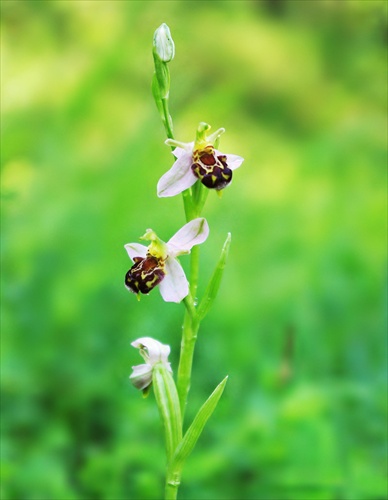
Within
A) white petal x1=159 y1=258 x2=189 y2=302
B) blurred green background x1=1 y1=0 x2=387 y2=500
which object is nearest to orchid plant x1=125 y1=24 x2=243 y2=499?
white petal x1=159 y1=258 x2=189 y2=302

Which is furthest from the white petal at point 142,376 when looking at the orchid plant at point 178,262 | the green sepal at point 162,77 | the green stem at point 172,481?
the green sepal at point 162,77

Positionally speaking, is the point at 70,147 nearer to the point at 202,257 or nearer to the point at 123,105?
the point at 202,257

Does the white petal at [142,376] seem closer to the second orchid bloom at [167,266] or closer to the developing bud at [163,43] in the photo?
the second orchid bloom at [167,266]

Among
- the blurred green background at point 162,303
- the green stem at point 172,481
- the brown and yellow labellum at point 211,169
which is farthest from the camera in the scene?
the blurred green background at point 162,303

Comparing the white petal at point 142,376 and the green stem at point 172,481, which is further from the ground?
the white petal at point 142,376

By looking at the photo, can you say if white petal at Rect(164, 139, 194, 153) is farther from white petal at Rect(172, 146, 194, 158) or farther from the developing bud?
the developing bud

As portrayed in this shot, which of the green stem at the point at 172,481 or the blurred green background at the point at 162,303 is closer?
the green stem at the point at 172,481
